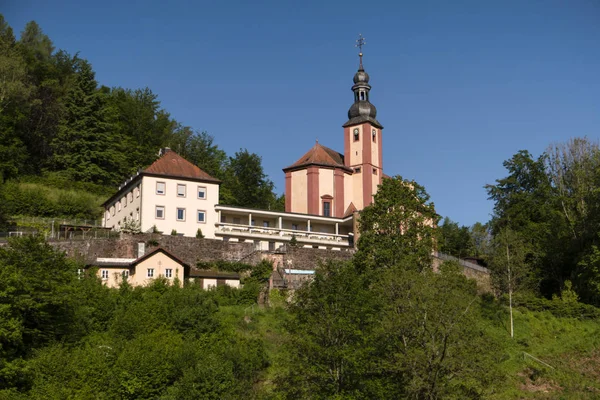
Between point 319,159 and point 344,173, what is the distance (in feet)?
9.13

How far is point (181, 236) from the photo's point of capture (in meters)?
55.2

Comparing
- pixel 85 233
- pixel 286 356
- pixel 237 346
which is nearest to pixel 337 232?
pixel 85 233

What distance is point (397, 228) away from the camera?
171 ft

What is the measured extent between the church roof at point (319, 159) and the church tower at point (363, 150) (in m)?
1.41

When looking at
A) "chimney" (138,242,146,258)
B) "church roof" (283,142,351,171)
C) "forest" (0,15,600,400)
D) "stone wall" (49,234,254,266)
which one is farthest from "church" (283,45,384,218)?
"chimney" (138,242,146,258)

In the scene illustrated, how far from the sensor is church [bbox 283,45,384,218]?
240ft

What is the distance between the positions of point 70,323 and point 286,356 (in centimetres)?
1217

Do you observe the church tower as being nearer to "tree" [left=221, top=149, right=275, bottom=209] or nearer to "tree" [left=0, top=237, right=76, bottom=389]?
"tree" [left=221, top=149, right=275, bottom=209]

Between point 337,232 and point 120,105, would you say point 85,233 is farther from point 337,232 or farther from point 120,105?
point 120,105

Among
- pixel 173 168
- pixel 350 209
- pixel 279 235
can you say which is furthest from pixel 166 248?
pixel 350 209

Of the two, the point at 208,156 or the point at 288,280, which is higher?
the point at 208,156

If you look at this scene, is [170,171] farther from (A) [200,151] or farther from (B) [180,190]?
(A) [200,151]

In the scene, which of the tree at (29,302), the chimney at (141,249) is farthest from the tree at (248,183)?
the tree at (29,302)

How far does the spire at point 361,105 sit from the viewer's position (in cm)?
7675
